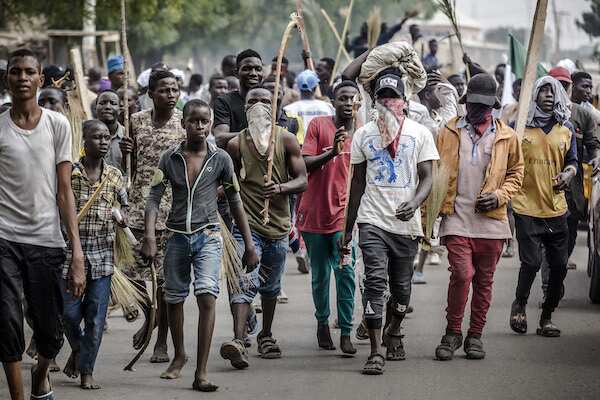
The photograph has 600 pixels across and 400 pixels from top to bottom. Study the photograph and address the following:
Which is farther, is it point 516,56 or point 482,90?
point 516,56

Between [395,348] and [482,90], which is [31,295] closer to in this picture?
[395,348]

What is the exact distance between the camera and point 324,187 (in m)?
9.61

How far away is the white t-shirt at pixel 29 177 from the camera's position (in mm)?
6902

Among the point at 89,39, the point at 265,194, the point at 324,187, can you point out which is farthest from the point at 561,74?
the point at 89,39

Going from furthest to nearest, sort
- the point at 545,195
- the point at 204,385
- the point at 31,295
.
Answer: the point at 545,195
the point at 204,385
the point at 31,295

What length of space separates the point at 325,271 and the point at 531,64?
2.47 metres

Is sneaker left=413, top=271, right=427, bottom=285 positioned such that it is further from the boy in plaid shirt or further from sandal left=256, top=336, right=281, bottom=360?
the boy in plaid shirt

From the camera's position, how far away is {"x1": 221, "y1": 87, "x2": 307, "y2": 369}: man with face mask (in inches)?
354

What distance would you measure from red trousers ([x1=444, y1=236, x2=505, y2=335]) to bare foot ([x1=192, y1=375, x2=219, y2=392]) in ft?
6.56

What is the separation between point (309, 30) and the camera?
6531 centimetres

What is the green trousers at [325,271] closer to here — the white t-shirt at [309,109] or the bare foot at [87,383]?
the bare foot at [87,383]

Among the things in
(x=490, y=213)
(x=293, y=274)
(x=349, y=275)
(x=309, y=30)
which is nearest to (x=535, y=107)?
(x=490, y=213)

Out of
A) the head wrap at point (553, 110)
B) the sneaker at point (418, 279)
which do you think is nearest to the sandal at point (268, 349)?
the head wrap at point (553, 110)

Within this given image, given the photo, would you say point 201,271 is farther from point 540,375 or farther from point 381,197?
point 540,375
